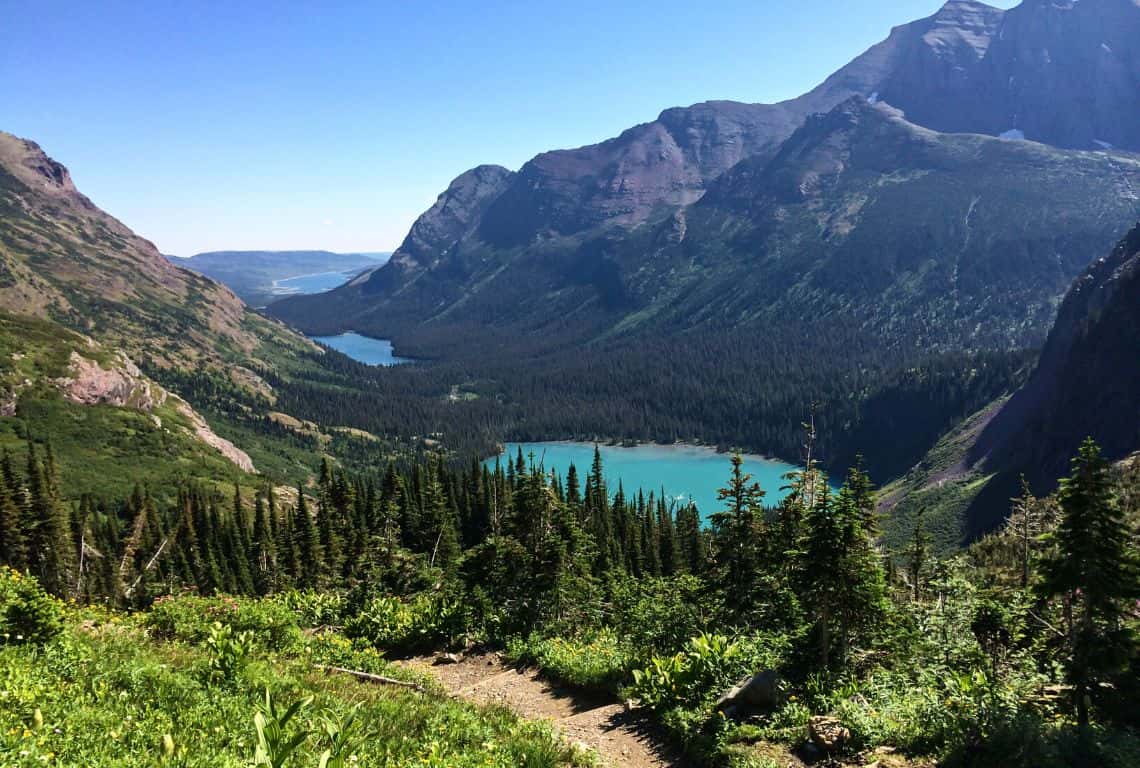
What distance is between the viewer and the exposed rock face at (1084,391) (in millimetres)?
128125

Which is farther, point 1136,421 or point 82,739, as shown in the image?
point 1136,421

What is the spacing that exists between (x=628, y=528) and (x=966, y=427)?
14879 cm

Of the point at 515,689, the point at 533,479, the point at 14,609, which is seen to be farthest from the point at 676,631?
the point at 14,609

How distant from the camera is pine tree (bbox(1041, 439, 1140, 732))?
16141 millimetres

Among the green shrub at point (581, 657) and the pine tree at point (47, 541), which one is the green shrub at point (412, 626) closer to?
the green shrub at point (581, 657)

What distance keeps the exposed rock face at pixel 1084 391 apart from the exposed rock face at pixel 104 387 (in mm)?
217922

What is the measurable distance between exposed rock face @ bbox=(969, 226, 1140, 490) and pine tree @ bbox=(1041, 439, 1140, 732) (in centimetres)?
13043

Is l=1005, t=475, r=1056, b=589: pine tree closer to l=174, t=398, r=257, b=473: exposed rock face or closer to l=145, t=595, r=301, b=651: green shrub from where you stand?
l=145, t=595, r=301, b=651: green shrub

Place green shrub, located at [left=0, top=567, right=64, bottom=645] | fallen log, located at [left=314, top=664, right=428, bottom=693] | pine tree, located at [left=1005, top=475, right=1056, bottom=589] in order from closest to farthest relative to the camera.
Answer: green shrub, located at [left=0, top=567, right=64, bottom=645] → fallen log, located at [left=314, top=664, right=428, bottom=693] → pine tree, located at [left=1005, top=475, right=1056, bottom=589]

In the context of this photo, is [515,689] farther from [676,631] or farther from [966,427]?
[966,427]

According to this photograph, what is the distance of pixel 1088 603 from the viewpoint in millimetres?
16672

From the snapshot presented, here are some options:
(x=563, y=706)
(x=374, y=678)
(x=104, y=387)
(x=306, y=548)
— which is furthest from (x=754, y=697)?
(x=104, y=387)

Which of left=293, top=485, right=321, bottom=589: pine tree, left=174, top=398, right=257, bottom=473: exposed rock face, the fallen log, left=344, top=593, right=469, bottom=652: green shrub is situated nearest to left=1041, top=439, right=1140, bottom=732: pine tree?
the fallen log

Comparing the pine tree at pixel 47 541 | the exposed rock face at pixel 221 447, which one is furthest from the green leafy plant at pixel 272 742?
the exposed rock face at pixel 221 447
